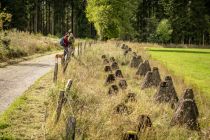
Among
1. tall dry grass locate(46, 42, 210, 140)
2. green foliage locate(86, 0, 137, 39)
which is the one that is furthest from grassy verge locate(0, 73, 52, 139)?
green foliage locate(86, 0, 137, 39)

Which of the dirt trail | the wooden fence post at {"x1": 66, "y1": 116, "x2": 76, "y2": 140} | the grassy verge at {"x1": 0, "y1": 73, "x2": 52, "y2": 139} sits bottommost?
the grassy verge at {"x1": 0, "y1": 73, "x2": 52, "y2": 139}

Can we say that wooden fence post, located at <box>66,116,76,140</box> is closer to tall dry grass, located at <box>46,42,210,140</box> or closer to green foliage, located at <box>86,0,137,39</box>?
tall dry grass, located at <box>46,42,210,140</box>

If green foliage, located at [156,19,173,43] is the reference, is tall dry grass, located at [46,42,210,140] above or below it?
below

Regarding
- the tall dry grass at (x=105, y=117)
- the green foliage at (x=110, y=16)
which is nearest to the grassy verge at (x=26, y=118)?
the tall dry grass at (x=105, y=117)

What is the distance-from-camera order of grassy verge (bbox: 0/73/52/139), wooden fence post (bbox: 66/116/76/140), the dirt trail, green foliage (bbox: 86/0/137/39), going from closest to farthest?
wooden fence post (bbox: 66/116/76/140) → grassy verge (bbox: 0/73/52/139) → the dirt trail → green foliage (bbox: 86/0/137/39)

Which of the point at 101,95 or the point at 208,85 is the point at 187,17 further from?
the point at 101,95

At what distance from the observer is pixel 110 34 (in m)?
65.4

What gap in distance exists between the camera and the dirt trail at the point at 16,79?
52.1ft

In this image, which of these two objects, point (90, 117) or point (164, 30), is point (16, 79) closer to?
point (90, 117)

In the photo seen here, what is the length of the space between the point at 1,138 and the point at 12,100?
16.5ft

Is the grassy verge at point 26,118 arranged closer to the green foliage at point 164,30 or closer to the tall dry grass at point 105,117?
the tall dry grass at point 105,117

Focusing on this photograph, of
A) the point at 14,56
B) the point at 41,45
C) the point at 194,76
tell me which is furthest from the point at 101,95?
the point at 41,45

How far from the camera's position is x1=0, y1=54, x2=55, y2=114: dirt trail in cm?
1587

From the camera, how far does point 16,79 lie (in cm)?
2103
